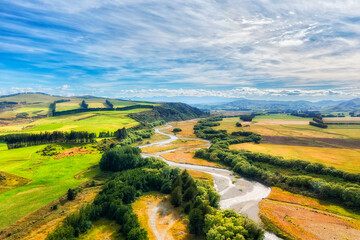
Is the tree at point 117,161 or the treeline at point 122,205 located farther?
the tree at point 117,161

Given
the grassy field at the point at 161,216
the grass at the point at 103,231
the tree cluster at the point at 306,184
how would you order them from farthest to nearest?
the tree cluster at the point at 306,184
the grassy field at the point at 161,216
the grass at the point at 103,231

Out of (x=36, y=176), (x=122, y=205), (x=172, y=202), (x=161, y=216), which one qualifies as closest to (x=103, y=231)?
(x=122, y=205)

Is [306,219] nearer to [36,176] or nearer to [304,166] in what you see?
[304,166]

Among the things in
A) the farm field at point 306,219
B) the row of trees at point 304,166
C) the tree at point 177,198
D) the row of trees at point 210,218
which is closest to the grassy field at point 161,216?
the tree at point 177,198

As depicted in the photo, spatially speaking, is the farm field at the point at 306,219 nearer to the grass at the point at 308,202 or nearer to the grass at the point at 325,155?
the grass at the point at 308,202

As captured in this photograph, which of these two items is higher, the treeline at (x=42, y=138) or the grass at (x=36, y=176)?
the treeline at (x=42, y=138)

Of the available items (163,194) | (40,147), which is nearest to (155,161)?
(163,194)

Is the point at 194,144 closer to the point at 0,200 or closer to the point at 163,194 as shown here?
the point at 163,194

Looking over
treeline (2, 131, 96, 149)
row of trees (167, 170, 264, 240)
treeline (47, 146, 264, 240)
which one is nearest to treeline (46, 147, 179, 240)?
treeline (47, 146, 264, 240)
